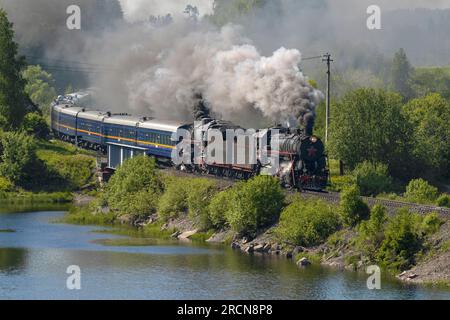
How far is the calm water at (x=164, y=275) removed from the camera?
56938 millimetres

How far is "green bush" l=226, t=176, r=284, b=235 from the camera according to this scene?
7419cm

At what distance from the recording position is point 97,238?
78562 mm

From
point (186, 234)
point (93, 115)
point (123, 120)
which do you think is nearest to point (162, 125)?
point (123, 120)

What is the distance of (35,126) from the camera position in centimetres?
12744

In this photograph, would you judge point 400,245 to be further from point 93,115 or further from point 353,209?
point 93,115

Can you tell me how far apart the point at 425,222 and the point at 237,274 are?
11864mm

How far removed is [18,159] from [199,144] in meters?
28.8

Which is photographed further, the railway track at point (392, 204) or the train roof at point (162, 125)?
the train roof at point (162, 125)

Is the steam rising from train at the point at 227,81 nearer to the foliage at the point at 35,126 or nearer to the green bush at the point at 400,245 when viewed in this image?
the foliage at the point at 35,126

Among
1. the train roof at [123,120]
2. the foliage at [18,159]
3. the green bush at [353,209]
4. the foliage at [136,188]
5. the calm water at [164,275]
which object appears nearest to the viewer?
the calm water at [164,275]

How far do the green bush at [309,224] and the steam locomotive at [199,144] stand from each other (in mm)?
5090

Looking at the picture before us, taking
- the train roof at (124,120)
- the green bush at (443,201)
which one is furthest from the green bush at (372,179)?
the train roof at (124,120)

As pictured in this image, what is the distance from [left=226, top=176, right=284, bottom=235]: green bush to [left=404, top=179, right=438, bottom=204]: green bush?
33.8 feet
